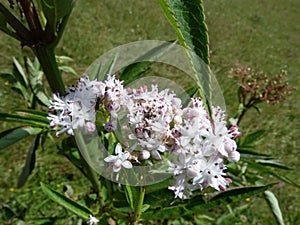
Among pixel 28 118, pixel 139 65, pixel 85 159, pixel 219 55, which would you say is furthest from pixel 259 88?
pixel 219 55

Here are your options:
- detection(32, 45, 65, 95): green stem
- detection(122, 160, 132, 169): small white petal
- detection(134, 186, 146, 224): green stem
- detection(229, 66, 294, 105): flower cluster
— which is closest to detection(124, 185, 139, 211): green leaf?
detection(134, 186, 146, 224): green stem

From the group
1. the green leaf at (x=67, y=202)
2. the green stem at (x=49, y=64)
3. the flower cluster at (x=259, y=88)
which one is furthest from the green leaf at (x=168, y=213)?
the flower cluster at (x=259, y=88)

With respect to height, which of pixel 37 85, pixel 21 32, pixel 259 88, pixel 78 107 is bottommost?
pixel 259 88

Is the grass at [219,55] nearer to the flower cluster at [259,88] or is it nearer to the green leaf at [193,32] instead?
the flower cluster at [259,88]

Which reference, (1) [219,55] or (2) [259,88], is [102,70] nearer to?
(2) [259,88]

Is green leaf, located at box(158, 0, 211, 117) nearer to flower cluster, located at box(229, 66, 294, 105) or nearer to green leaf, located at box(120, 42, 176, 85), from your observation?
green leaf, located at box(120, 42, 176, 85)

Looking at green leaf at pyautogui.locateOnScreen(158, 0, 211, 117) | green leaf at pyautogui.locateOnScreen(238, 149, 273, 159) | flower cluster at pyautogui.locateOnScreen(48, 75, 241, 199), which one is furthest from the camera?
green leaf at pyautogui.locateOnScreen(238, 149, 273, 159)
